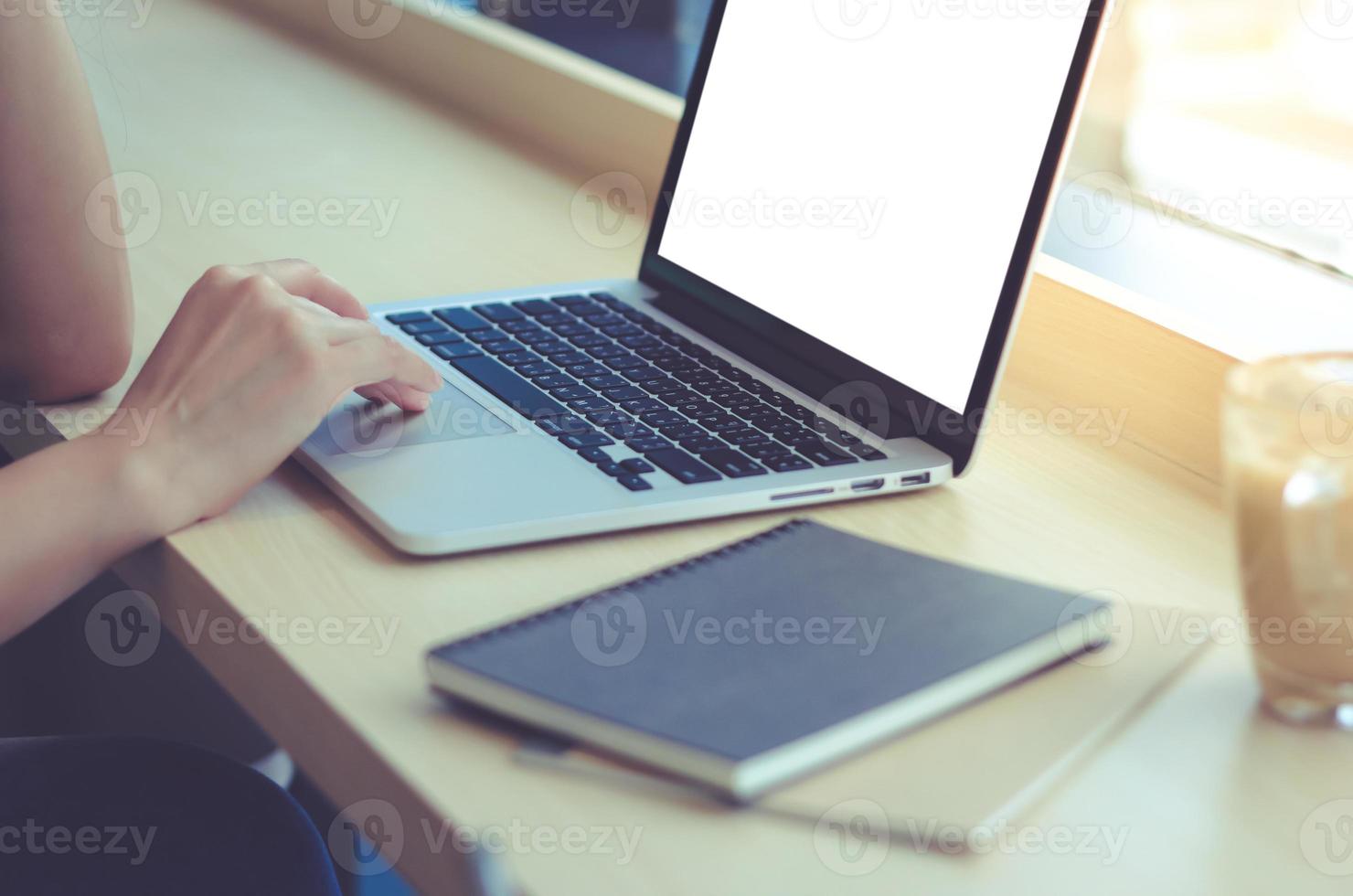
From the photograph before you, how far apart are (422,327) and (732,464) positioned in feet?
0.90

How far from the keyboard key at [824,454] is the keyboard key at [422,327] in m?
0.27

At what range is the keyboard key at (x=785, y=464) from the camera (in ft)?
2.22

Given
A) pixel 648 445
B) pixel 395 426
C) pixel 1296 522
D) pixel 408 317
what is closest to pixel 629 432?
pixel 648 445

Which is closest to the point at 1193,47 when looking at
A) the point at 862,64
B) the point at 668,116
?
the point at 668,116

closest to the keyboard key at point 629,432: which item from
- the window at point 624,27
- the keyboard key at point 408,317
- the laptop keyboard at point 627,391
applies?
the laptop keyboard at point 627,391

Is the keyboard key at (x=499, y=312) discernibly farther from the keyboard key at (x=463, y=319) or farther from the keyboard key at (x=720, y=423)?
the keyboard key at (x=720, y=423)

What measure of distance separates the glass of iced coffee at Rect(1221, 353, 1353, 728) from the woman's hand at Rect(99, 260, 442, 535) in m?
0.41

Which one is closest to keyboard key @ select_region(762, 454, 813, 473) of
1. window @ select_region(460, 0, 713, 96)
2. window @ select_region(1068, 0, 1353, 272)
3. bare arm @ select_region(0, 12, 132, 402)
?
bare arm @ select_region(0, 12, 132, 402)

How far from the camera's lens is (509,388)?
0.76m

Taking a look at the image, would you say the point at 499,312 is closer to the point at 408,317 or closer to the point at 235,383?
the point at 408,317

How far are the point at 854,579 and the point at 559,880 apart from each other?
0.20 metres

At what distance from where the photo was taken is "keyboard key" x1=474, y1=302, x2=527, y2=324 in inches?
34.3

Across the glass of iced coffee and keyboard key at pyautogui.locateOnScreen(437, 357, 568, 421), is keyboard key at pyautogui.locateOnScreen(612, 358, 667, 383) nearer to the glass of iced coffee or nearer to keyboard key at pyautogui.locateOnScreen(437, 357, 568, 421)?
keyboard key at pyautogui.locateOnScreen(437, 357, 568, 421)

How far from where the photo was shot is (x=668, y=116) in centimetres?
126
